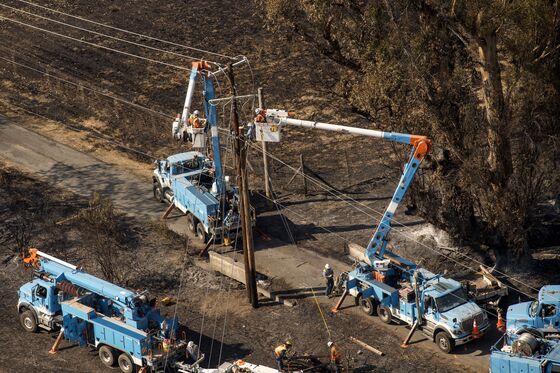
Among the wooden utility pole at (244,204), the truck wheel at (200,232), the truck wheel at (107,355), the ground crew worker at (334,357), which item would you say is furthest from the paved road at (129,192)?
the truck wheel at (107,355)

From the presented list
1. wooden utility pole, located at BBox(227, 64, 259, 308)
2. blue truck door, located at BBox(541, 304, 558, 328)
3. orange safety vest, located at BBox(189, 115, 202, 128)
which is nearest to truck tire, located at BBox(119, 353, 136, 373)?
wooden utility pole, located at BBox(227, 64, 259, 308)

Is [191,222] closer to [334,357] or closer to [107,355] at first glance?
[107,355]

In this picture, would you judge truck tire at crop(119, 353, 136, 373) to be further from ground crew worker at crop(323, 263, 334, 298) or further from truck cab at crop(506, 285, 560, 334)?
truck cab at crop(506, 285, 560, 334)

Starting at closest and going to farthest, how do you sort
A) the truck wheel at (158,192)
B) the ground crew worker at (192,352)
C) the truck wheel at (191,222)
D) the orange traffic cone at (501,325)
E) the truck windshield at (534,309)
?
the ground crew worker at (192,352) < the truck windshield at (534,309) < the orange traffic cone at (501,325) < the truck wheel at (191,222) < the truck wheel at (158,192)

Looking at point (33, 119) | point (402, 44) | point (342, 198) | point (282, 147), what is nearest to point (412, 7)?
point (402, 44)

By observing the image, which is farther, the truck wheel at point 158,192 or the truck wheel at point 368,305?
the truck wheel at point 158,192

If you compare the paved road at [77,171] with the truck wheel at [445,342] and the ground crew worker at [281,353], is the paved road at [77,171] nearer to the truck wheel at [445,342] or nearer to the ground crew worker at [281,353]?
the ground crew worker at [281,353]

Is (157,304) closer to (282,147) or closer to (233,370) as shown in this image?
(233,370)
